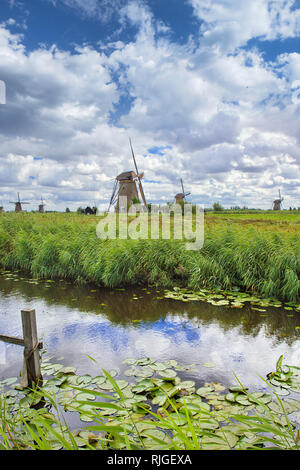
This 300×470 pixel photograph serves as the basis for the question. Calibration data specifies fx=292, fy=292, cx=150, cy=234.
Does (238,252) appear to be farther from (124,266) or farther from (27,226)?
(27,226)

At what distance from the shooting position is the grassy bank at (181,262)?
246 inches

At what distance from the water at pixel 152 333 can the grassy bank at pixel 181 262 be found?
0.69m

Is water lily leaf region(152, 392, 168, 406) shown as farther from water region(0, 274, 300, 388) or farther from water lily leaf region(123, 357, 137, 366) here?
water lily leaf region(123, 357, 137, 366)

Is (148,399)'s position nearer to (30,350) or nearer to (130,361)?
(130,361)

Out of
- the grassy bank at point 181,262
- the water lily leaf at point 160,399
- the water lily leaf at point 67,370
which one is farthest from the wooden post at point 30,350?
the grassy bank at point 181,262

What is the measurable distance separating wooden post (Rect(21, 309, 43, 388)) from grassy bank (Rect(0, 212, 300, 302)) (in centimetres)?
406

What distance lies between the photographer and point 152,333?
4617 mm

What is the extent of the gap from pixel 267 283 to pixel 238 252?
995 millimetres

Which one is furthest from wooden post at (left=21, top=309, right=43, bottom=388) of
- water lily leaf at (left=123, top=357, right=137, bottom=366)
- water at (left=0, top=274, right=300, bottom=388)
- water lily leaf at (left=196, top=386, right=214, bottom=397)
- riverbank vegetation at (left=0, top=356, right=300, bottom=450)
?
water lily leaf at (left=196, top=386, right=214, bottom=397)

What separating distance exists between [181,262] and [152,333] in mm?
2947

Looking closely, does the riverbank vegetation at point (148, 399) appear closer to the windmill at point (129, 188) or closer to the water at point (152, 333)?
the water at point (152, 333)
